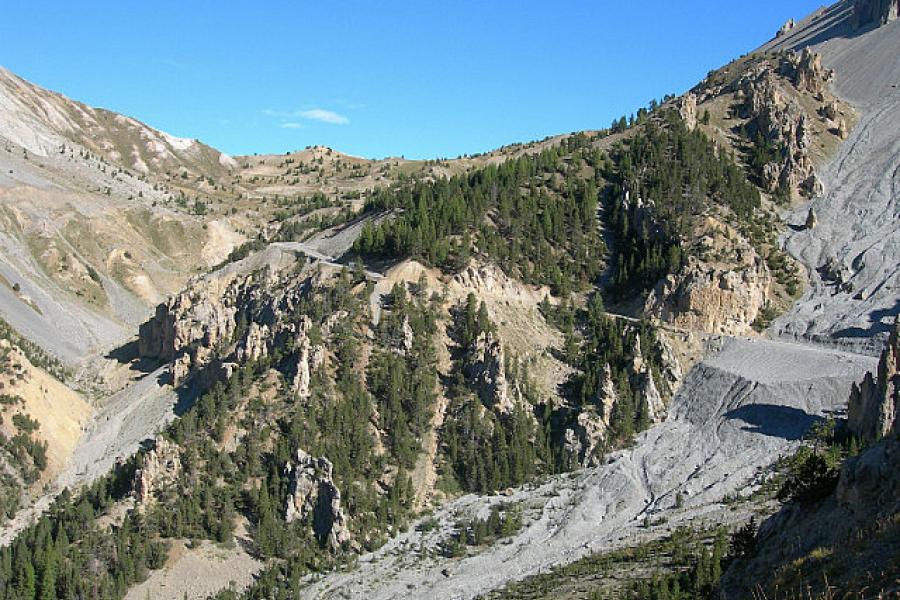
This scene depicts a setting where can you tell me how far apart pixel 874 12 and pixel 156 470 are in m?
163

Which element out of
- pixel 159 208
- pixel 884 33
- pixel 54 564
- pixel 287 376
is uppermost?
pixel 884 33

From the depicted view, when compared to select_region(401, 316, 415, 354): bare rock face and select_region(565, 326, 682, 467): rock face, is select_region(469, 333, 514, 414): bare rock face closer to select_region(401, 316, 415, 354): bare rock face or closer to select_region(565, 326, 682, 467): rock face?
select_region(401, 316, 415, 354): bare rock face

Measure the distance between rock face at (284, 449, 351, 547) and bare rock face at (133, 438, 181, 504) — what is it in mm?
10320

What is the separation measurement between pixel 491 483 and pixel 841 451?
98.7 feet

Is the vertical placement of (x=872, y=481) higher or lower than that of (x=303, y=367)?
lower

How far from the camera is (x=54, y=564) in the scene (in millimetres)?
70562

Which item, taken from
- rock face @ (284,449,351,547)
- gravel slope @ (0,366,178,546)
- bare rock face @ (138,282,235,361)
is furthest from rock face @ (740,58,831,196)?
gravel slope @ (0,366,178,546)

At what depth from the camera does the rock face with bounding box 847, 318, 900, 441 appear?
241 feet

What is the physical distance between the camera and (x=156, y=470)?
8075 centimetres

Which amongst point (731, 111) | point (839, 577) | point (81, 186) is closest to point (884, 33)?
point (731, 111)

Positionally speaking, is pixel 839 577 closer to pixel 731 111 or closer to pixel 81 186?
pixel 731 111

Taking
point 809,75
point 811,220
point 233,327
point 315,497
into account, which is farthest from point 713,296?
point 809,75

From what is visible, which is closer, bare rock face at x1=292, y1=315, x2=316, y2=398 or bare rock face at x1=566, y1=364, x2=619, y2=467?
bare rock face at x1=566, y1=364, x2=619, y2=467

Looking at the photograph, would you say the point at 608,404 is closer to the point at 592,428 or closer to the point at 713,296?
the point at 592,428
